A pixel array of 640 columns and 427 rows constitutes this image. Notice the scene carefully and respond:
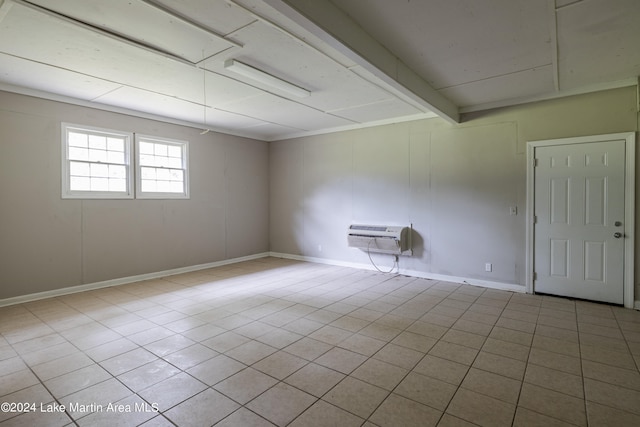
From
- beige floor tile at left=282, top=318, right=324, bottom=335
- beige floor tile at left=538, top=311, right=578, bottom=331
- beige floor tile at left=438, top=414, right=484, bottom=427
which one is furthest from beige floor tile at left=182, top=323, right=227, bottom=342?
beige floor tile at left=538, top=311, right=578, bottom=331

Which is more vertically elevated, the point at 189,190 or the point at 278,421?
the point at 189,190

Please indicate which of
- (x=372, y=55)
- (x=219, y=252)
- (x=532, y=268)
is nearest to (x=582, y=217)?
(x=532, y=268)

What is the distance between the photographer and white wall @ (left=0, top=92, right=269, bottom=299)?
163 inches

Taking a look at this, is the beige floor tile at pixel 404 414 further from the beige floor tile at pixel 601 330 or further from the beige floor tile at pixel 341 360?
the beige floor tile at pixel 601 330

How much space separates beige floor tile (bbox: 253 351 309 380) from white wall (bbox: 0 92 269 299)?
361 cm

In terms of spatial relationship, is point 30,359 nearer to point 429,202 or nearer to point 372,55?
point 372,55

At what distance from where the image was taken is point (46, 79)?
3.83 metres

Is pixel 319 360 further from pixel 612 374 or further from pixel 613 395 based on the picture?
pixel 612 374

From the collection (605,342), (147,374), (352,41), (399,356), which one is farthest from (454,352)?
(352,41)

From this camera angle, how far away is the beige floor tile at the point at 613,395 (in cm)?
210

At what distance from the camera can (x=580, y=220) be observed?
4.18 metres

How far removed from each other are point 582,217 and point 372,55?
11.5 ft

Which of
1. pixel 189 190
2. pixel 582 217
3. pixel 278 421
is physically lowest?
pixel 278 421

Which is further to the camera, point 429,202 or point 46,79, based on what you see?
point 429,202
